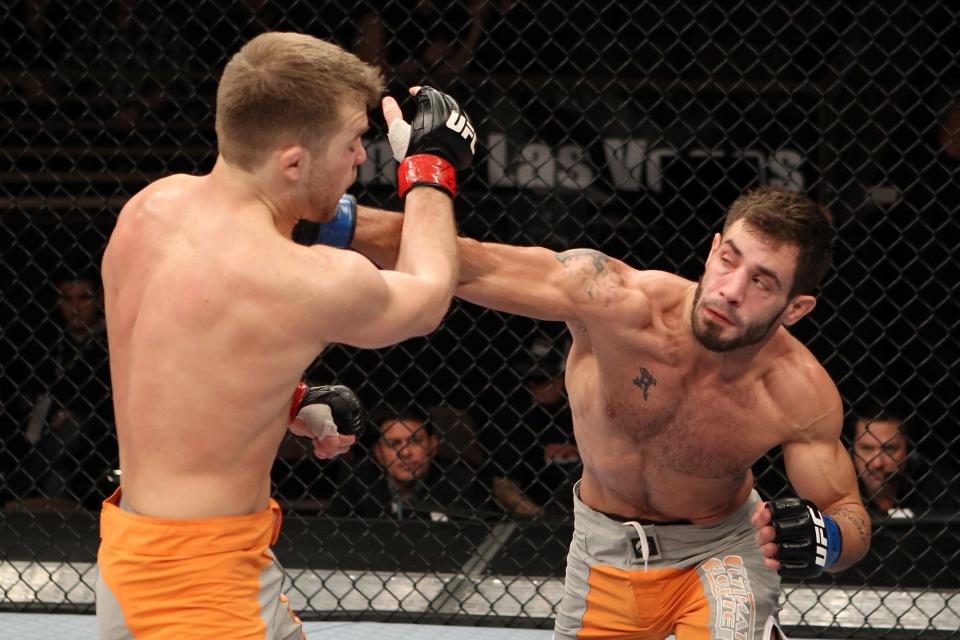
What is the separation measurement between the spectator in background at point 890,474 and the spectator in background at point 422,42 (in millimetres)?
1533

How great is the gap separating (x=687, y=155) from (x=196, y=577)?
244cm

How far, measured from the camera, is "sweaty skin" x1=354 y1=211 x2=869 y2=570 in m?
1.77

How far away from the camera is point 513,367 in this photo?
351cm

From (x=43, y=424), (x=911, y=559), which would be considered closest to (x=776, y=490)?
(x=911, y=559)

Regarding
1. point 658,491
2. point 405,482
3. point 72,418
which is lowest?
point 72,418

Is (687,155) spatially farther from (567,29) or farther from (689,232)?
(567,29)

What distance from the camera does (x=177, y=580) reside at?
50.2 inches

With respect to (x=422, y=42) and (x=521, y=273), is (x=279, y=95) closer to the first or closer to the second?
(x=521, y=273)

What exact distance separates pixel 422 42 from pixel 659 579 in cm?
199

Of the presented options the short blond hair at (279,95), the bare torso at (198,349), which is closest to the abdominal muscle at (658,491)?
the bare torso at (198,349)

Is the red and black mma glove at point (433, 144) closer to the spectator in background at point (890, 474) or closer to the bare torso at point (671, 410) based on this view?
the bare torso at point (671, 410)

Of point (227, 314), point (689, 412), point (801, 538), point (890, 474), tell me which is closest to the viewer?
point (227, 314)

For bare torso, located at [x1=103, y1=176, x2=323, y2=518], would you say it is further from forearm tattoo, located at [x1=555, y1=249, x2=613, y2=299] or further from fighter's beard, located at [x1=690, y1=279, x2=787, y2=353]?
fighter's beard, located at [x1=690, y1=279, x2=787, y2=353]

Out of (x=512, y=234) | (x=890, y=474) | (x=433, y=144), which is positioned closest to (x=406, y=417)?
(x=512, y=234)
